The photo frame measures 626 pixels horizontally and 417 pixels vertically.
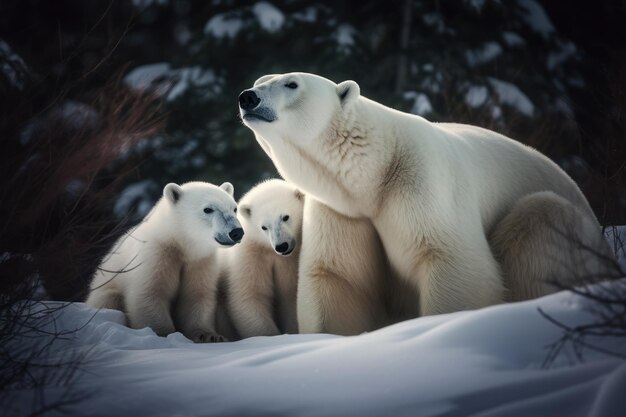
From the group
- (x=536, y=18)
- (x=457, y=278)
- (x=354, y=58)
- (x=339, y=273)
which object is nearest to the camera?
(x=457, y=278)

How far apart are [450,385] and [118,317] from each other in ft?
8.02

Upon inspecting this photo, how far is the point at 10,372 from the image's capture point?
7.81 ft

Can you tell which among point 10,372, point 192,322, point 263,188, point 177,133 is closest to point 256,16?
point 177,133

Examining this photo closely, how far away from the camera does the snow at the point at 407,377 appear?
6.02 ft

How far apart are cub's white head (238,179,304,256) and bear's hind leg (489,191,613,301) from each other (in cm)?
123

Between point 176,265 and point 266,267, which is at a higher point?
point 176,265

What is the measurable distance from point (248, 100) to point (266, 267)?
1.37 meters

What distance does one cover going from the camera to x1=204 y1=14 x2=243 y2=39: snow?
10.2 m

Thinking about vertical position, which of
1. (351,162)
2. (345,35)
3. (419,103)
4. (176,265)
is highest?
(351,162)

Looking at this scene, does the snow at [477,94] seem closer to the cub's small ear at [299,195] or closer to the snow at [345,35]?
the snow at [345,35]

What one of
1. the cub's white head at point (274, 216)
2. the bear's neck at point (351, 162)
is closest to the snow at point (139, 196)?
the cub's white head at point (274, 216)

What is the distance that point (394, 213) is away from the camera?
10.6ft

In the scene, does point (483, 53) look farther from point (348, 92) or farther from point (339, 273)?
point (339, 273)

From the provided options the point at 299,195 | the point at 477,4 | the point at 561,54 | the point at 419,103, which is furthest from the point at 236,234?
the point at 561,54
